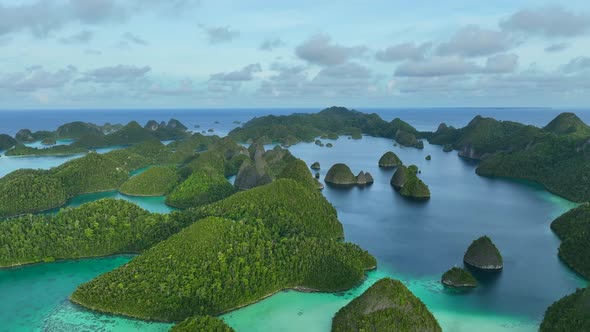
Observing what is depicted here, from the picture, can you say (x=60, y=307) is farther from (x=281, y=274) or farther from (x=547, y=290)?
(x=547, y=290)

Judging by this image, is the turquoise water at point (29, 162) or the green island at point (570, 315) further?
the turquoise water at point (29, 162)

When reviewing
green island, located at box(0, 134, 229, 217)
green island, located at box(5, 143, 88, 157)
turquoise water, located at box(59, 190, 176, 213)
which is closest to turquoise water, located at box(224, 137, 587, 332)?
turquoise water, located at box(59, 190, 176, 213)

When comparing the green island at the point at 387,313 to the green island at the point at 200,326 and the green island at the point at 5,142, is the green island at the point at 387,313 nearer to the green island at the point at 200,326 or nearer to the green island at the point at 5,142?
the green island at the point at 200,326

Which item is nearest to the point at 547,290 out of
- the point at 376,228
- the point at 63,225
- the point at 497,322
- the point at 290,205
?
the point at 497,322

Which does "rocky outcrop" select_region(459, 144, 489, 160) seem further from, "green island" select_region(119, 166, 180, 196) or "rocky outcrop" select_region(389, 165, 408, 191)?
"green island" select_region(119, 166, 180, 196)

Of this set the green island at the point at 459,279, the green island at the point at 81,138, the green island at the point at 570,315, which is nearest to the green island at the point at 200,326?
the green island at the point at 459,279

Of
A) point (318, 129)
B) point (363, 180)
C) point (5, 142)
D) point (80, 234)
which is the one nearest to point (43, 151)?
point (5, 142)

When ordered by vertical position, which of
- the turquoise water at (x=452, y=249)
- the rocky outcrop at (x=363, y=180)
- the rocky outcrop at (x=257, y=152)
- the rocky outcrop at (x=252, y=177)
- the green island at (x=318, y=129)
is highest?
the green island at (x=318, y=129)
